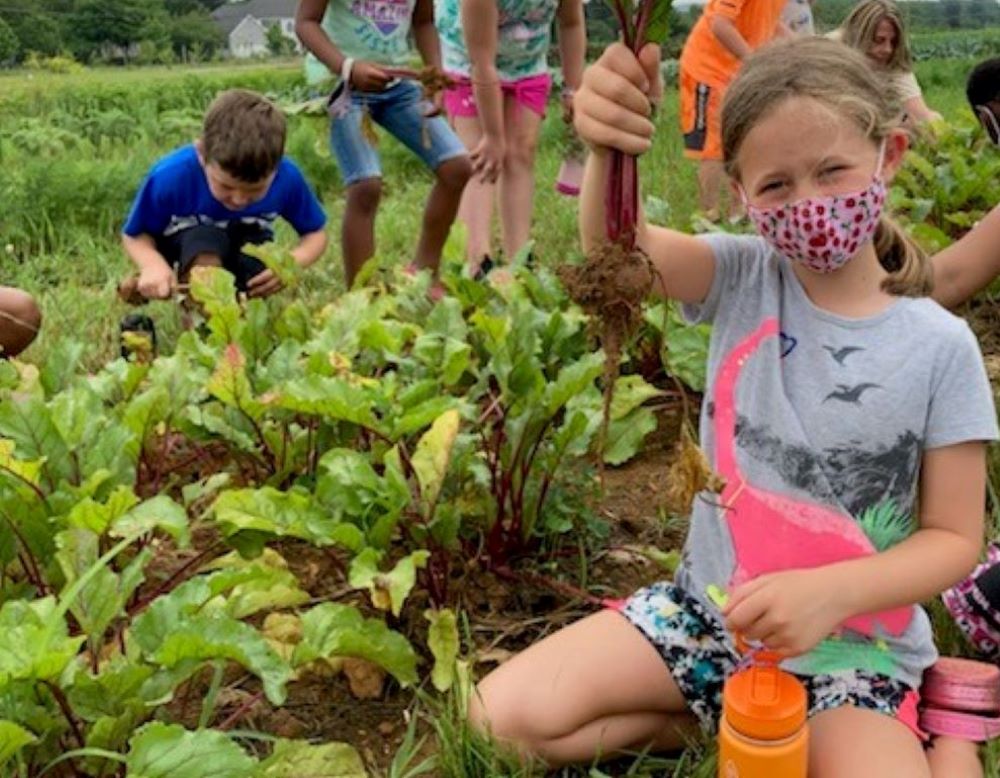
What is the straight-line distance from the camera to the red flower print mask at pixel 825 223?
1.58 meters

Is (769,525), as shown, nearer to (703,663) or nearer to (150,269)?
(703,663)

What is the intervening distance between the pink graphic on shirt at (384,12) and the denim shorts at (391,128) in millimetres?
206

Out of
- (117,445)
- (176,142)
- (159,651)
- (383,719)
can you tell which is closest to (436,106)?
(117,445)

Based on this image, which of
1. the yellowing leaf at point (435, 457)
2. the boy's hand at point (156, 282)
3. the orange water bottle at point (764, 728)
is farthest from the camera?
the boy's hand at point (156, 282)

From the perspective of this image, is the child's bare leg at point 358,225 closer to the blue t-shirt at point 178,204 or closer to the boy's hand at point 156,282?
the blue t-shirt at point 178,204

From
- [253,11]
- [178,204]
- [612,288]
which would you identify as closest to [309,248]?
[178,204]

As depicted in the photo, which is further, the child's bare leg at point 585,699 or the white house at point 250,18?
the white house at point 250,18

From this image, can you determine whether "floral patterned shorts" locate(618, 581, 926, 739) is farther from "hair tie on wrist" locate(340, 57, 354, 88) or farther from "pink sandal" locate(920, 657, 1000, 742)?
"hair tie on wrist" locate(340, 57, 354, 88)

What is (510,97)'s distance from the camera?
14.3ft

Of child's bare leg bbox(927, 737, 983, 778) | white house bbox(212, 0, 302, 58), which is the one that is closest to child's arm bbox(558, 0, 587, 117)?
child's bare leg bbox(927, 737, 983, 778)

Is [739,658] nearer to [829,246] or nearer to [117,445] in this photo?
[829,246]

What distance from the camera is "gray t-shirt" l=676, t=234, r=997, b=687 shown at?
1.64 metres

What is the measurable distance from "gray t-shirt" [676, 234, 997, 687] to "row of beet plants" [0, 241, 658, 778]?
1.37 feet

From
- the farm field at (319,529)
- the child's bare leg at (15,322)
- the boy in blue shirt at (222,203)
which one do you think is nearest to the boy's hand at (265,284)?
the boy in blue shirt at (222,203)
